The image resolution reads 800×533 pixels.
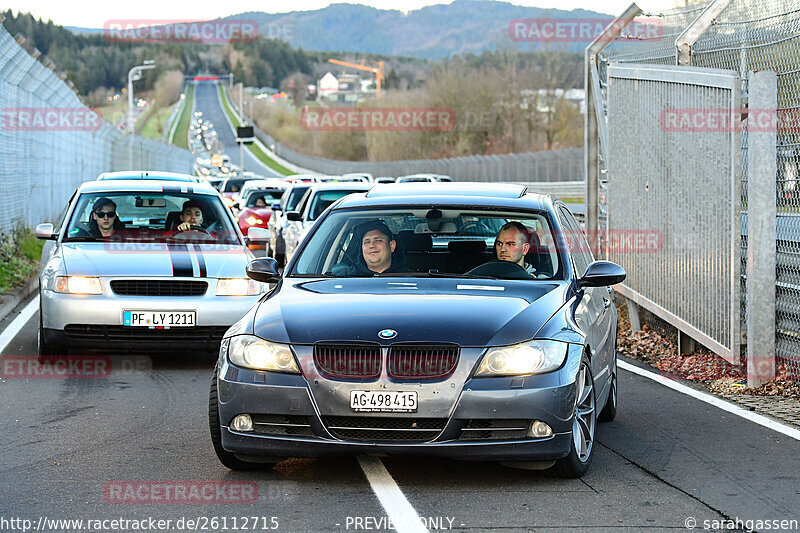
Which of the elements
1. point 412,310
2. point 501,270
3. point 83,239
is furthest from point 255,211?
point 412,310

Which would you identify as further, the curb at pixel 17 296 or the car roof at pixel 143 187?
the curb at pixel 17 296

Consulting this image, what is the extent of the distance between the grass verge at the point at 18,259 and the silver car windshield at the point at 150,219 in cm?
445

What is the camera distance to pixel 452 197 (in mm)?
7770

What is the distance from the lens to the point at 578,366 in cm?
629

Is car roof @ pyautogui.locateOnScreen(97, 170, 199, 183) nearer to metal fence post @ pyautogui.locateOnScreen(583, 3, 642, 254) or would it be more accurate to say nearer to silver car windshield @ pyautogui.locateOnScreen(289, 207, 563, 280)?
metal fence post @ pyautogui.locateOnScreen(583, 3, 642, 254)

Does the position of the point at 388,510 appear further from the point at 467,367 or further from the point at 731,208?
the point at 731,208

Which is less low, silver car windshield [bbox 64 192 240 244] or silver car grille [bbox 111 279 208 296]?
silver car windshield [bbox 64 192 240 244]

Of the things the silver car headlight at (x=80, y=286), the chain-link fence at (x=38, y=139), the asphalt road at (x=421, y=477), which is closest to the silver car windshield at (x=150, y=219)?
the silver car headlight at (x=80, y=286)

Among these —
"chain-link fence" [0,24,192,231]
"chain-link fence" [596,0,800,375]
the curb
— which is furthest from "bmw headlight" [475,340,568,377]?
"chain-link fence" [0,24,192,231]

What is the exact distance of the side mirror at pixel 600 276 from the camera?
727 cm

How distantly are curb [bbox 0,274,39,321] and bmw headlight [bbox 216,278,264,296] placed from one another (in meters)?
4.37

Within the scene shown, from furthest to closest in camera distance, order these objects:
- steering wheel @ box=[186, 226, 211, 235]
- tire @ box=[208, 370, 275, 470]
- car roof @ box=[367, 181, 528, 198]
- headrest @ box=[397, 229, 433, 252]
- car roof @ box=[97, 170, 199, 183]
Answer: car roof @ box=[97, 170, 199, 183], steering wheel @ box=[186, 226, 211, 235], car roof @ box=[367, 181, 528, 198], headrest @ box=[397, 229, 433, 252], tire @ box=[208, 370, 275, 470]

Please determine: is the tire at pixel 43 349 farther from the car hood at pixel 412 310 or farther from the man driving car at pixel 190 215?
the car hood at pixel 412 310

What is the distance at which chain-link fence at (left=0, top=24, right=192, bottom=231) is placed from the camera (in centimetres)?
2164
